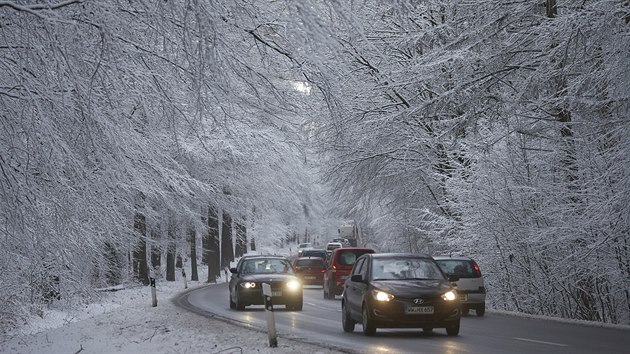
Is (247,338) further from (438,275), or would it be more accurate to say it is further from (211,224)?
(211,224)

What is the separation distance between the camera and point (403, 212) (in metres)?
42.0

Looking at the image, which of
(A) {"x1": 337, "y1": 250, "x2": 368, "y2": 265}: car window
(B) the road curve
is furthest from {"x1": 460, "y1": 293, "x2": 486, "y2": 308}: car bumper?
(A) {"x1": 337, "y1": 250, "x2": 368, "y2": 265}: car window

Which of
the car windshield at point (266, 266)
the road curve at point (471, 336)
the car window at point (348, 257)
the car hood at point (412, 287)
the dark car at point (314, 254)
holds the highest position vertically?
the dark car at point (314, 254)

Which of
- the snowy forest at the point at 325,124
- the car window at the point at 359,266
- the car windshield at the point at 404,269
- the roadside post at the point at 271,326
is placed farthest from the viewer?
the car window at the point at 359,266

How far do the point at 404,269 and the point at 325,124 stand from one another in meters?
20.0

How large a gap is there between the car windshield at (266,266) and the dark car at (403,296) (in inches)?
359

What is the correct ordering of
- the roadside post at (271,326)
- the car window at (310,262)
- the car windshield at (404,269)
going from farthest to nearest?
the car window at (310,262)
the car windshield at (404,269)
the roadside post at (271,326)

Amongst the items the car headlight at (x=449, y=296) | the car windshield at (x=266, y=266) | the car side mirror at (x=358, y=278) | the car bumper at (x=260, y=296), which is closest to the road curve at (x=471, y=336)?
the car headlight at (x=449, y=296)

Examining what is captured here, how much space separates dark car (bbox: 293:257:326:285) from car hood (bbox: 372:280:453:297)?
2754 cm

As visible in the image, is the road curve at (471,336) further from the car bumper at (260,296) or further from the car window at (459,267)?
the car bumper at (260,296)

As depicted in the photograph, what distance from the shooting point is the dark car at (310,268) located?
44.1m

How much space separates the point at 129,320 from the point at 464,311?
914 centimetres

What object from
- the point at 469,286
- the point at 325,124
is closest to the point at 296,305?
the point at 469,286

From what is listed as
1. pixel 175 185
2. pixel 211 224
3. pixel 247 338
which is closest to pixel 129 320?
pixel 175 185
